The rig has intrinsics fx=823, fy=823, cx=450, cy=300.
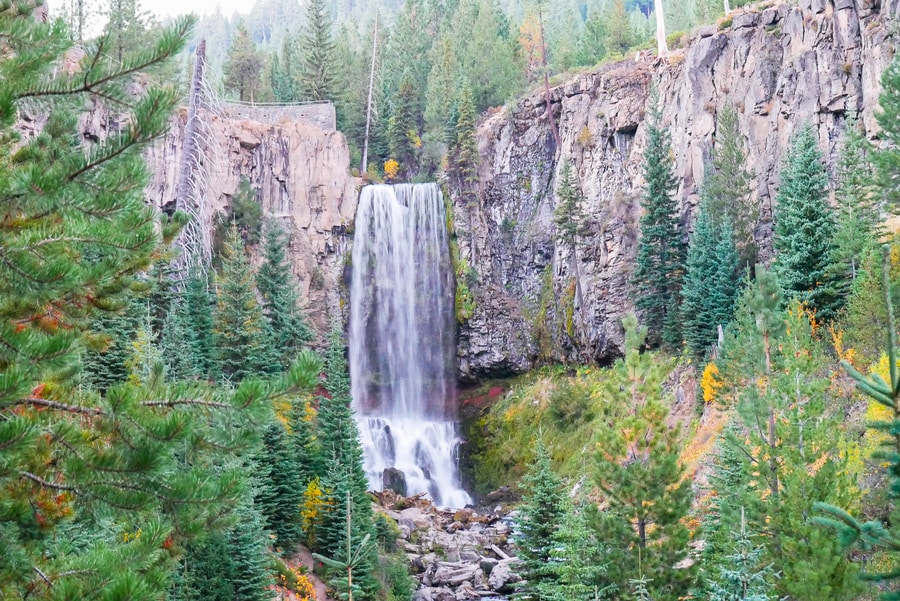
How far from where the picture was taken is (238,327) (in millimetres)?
31078

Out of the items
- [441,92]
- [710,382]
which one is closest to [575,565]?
[710,382]

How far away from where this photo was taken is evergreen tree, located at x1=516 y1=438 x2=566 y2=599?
19.2 metres

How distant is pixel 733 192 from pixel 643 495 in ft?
64.8

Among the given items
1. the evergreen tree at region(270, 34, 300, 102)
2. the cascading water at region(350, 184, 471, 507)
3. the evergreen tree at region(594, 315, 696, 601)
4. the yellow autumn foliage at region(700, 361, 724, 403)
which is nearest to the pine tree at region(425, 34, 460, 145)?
the cascading water at region(350, 184, 471, 507)

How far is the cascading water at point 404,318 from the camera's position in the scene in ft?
134

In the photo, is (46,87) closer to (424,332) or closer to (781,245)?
(781,245)

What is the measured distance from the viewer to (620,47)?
53.7m

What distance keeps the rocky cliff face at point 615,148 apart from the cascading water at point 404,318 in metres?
1.50

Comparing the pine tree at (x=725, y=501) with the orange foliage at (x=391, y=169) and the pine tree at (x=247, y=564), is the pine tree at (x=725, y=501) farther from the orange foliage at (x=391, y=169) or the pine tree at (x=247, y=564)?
the orange foliage at (x=391, y=169)

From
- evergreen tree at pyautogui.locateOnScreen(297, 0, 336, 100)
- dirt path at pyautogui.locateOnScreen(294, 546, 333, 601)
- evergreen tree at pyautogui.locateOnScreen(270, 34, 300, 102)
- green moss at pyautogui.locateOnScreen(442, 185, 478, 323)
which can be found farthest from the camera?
evergreen tree at pyautogui.locateOnScreen(270, 34, 300, 102)

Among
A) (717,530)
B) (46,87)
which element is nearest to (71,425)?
(46,87)

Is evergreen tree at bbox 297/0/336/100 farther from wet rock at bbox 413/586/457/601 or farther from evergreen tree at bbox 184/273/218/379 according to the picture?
wet rock at bbox 413/586/457/601

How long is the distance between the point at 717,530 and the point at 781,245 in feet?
47.2

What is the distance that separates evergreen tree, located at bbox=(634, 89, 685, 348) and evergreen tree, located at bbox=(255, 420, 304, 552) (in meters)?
17.5
